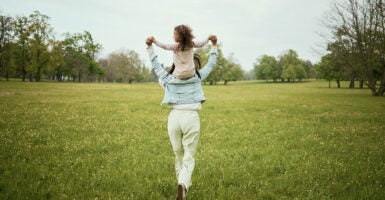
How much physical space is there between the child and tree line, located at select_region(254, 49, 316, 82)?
372 feet

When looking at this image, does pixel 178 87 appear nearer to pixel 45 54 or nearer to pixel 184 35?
pixel 184 35

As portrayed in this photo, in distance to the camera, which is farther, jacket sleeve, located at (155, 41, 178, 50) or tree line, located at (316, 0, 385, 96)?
tree line, located at (316, 0, 385, 96)

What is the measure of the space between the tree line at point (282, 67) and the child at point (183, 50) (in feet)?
372

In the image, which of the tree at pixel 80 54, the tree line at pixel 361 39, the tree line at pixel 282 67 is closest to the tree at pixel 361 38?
the tree line at pixel 361 39

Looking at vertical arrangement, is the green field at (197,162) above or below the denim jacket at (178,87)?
below

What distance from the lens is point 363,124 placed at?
14.1 metres

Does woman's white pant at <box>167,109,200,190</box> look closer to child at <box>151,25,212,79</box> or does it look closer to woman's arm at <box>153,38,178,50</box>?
child at <box>151,25,212,79</box>

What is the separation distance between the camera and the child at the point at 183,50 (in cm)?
404

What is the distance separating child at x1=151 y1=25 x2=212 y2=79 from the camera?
404cm

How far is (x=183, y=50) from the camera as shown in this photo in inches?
165

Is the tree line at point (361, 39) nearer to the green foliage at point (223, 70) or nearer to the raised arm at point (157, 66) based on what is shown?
the raised arm at point (157, 66)

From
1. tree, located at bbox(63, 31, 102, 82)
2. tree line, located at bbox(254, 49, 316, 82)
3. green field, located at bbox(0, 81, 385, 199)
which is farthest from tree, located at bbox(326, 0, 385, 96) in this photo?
tree, located at bbox(63, 31, 102, 82)

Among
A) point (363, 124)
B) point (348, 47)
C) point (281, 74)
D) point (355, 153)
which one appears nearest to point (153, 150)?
point (355, 153)

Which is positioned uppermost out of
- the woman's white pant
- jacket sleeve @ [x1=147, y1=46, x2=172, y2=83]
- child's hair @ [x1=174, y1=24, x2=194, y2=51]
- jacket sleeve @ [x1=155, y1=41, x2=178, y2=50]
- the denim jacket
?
child's hair @ [x1=174, y1=24, x2=194, y2=51]
